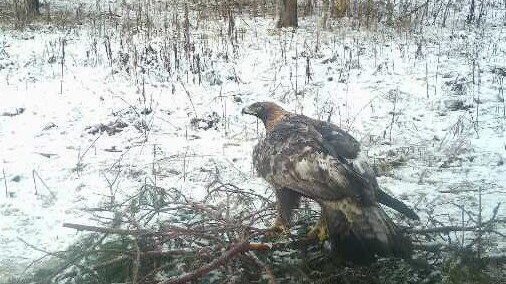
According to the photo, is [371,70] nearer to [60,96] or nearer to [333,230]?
[60,96]

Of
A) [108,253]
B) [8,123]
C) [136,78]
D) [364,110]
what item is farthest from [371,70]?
[108,253]

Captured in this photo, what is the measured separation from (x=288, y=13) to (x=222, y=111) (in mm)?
3963

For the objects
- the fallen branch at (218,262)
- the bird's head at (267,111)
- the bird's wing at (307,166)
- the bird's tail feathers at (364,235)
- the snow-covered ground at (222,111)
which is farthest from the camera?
the snow-covered ground at (222,111)

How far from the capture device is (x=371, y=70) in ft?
27.1

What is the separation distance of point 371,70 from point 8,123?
5.17 meters

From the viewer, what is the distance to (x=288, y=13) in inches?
406

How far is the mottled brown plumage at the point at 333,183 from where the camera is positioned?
10.5ft

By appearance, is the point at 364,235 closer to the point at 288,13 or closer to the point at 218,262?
the point at 218,262

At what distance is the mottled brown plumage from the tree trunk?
6290 millimetres

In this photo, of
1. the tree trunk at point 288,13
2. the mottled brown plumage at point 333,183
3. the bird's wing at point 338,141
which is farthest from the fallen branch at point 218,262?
the tree trunk at point 288,13

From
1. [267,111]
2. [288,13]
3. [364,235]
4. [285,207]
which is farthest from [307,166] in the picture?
[288,13]

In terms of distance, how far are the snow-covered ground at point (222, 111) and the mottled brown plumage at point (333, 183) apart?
110cm

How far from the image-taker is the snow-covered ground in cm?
503

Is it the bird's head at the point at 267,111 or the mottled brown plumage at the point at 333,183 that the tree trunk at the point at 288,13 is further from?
the mottled brown plumage at the point at 333,183
